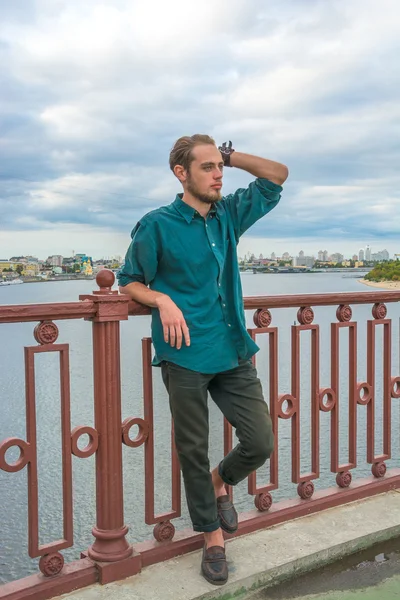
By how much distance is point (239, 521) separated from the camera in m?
3.18

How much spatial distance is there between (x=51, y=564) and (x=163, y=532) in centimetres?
54

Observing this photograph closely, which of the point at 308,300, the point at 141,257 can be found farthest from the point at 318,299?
the point at 141,257

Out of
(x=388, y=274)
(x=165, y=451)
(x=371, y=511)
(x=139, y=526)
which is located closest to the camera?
(x=371, y=511)

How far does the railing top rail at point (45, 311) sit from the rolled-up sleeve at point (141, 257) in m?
0.21

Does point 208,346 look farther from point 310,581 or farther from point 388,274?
point 388,274

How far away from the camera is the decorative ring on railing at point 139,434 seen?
9.28 ft

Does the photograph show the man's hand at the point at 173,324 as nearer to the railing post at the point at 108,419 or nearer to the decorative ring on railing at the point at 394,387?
the railing post at the point at 108,419

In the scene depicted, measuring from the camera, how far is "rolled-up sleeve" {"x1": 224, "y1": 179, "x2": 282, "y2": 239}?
9.39 feet

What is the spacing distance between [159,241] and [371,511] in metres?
1.94

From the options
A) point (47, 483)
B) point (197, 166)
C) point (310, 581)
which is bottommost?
point (47, 483)

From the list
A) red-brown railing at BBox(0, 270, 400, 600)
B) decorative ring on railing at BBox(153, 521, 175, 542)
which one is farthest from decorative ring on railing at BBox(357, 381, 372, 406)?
decorative ring on railing at BBox(153, 521, 175, 542)

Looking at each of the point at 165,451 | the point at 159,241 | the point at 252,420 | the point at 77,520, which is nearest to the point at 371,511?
the point at 252,420

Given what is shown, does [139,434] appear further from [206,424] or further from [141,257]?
[141,257]

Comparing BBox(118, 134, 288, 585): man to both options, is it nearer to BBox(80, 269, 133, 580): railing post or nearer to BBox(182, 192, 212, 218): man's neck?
BBox(182, 192, 212, 218): man's neck
